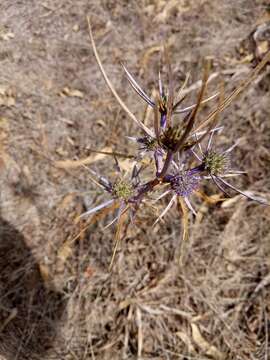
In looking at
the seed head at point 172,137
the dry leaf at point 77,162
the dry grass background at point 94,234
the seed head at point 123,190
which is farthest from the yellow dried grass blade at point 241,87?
the dry leaf at point 77,162

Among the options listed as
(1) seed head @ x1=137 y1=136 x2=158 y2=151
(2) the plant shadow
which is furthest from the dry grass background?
(1) seed head @ x1=137 y1=136 x2=158 y2=151

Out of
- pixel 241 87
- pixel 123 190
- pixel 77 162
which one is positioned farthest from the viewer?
pixel 77 162

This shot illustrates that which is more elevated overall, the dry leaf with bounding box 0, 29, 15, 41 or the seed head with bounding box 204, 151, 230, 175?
the dry leaf with bounding box 0, 29, 15, 41

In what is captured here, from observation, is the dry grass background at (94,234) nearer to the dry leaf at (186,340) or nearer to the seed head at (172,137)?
the dry leaf at (186,340)

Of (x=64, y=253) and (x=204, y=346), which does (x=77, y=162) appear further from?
(x=204, y=346)

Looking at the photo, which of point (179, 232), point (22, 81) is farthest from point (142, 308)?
point (22, 81)

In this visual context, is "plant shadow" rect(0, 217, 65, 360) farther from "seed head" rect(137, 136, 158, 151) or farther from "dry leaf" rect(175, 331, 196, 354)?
"seed head" rect(137, 136, 158, 151)

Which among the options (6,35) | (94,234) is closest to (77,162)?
(94,234)
